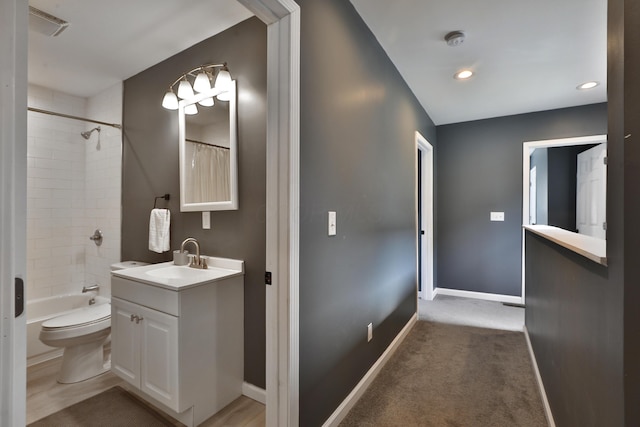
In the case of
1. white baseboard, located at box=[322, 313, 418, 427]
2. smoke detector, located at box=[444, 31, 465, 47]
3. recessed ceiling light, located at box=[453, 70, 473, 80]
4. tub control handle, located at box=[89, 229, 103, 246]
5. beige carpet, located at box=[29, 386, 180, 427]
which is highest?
recessed ceiling light, located at box=[453, 70, 473, 80]

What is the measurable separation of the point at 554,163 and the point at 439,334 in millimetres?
3787

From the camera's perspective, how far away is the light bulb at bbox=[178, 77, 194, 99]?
7.20ft

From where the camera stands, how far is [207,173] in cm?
217

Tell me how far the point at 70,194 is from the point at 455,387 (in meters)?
3.98

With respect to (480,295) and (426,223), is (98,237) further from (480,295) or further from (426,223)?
(480,295)

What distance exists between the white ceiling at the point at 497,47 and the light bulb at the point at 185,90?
128 cm

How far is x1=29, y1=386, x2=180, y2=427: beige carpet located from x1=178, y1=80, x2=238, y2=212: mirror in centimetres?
129

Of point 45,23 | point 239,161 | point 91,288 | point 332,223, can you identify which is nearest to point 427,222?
point 332,223

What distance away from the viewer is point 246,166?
1.99m

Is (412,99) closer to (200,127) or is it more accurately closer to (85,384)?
(200,127)

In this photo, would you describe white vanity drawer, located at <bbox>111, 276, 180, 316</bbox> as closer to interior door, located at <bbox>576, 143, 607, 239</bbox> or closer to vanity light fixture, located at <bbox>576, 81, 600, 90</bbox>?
vanity light fixture, located at <bbox>576, 81, 600, 90</bbox>

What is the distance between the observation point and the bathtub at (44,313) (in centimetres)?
241

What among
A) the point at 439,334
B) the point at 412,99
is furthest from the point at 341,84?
the point at 439,334

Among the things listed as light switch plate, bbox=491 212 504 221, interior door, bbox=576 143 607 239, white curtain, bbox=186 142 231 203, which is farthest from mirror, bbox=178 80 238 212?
interior door, bbox=576 143 607 239
